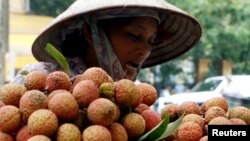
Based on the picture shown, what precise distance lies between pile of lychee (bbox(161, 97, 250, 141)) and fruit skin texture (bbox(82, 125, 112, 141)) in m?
→ 0.26

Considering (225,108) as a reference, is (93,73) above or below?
above

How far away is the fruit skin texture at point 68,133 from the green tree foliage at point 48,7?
12363mm

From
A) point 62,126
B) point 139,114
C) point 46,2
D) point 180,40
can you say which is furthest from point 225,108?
point 46,2

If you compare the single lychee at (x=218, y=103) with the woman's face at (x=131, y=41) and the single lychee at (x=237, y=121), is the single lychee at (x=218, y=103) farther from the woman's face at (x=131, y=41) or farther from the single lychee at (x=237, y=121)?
the woman's face at (x=131, y=41)

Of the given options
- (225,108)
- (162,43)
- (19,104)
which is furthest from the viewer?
(162,43)

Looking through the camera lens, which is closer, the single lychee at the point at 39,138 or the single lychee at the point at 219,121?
the single lychee at the point at 39,138

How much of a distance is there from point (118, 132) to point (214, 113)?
1.01 ft

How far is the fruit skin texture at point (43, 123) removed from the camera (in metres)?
1.37

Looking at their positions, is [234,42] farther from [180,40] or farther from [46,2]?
[180,40]

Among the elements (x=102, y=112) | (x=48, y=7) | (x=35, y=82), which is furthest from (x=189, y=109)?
(x=48, y=7)

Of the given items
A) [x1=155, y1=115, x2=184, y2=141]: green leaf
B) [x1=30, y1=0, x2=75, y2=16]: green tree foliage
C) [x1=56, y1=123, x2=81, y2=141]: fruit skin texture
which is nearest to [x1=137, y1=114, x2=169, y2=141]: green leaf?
[x1=155, y1=115, x2=184, y2=141]: green leaf

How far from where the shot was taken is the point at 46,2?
1415 cm

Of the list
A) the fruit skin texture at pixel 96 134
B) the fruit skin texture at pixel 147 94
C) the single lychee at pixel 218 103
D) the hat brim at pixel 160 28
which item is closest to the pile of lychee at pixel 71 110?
the fruit skin texture at pixel 96 134

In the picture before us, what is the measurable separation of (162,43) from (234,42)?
42.8 feet
